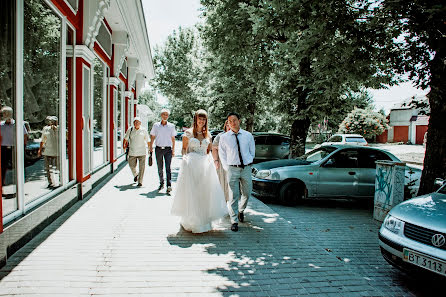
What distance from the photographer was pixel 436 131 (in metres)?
6.66

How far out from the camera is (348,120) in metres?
44.0

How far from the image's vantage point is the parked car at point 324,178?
8156mm

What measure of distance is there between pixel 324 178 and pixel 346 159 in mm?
798

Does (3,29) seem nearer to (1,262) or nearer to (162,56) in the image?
(1,262)

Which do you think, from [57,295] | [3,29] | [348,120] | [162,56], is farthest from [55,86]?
[348,120]

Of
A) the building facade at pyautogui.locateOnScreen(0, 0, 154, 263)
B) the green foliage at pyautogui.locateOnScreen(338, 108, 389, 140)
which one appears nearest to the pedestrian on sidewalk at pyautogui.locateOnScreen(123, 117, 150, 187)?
the building facade at pyautogui.locateOnScreen(0, 0, 154, 263)

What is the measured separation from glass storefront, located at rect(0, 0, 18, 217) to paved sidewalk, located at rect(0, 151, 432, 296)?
78cm

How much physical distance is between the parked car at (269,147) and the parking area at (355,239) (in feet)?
25.5

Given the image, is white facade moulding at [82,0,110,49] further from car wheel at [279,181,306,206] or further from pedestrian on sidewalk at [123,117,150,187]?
car wheel at [279,181,306,206]

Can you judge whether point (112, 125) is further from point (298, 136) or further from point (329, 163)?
point (329, 163)

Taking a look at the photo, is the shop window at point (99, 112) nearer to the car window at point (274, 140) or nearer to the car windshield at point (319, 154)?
the car windshield at point (319, 154)

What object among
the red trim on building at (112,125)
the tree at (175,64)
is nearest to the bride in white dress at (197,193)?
the red trim on building at (112,125)

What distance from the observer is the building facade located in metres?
4.37

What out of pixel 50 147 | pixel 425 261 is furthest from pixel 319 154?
pixel 50 147
